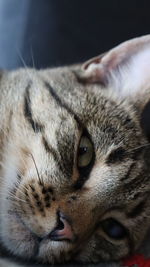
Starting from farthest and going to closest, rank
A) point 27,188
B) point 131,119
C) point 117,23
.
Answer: point 117,23
point 131,119
point 27,188

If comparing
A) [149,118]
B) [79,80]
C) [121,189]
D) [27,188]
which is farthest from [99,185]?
[149,118]

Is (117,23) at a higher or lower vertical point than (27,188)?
higher

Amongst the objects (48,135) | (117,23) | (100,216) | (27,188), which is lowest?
(100,216)

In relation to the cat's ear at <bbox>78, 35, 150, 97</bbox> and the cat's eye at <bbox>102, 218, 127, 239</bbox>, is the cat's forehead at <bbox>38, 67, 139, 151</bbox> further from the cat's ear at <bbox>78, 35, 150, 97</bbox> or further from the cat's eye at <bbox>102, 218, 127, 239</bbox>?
the cat's eye at <bbox>102, 218, 127, 239</bbox>

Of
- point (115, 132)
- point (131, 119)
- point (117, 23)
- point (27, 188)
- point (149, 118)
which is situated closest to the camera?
point (27, 188)

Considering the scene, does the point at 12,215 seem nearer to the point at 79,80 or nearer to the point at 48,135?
the point at 48,135

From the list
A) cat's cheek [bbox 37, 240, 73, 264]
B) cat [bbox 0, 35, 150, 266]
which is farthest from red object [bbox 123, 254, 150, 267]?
cat's cheek [bbox 37, 240, 73, 264]

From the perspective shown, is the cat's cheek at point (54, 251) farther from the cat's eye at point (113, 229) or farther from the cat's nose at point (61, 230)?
the cat's eye at point (113, 229)
